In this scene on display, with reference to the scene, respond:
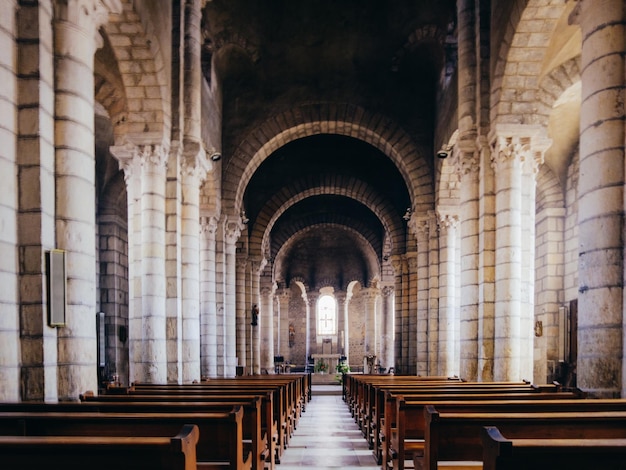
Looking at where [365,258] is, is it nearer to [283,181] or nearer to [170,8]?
[283,181]

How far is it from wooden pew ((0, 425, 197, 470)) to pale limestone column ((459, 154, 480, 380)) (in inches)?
363

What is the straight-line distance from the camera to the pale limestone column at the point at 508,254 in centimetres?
1048

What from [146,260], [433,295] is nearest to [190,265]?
[146,260]

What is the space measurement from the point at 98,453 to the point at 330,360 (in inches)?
1306

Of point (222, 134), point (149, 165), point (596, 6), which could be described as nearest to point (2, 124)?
point (149, 165)

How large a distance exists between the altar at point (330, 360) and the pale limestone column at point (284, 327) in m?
2.61

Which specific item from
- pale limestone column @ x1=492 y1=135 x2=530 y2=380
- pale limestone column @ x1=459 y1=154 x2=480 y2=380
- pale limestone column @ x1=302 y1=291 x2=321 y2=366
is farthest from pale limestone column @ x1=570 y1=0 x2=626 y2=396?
pale limestone column @ x1=302 y1=291 x2=321 y2=366

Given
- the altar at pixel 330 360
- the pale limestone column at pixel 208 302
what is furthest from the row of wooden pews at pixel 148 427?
the altar at pixel 330 360

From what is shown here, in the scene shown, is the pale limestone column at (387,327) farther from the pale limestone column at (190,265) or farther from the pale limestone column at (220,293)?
the pale limestone column at (190,265)

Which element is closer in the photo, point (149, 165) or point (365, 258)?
point (149, 165)

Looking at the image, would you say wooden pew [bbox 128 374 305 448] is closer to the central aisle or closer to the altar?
the central aisle

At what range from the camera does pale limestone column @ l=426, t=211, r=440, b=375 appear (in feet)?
56.9

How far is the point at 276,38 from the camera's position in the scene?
17391 mm

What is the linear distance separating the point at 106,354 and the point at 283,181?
9.24 metres
